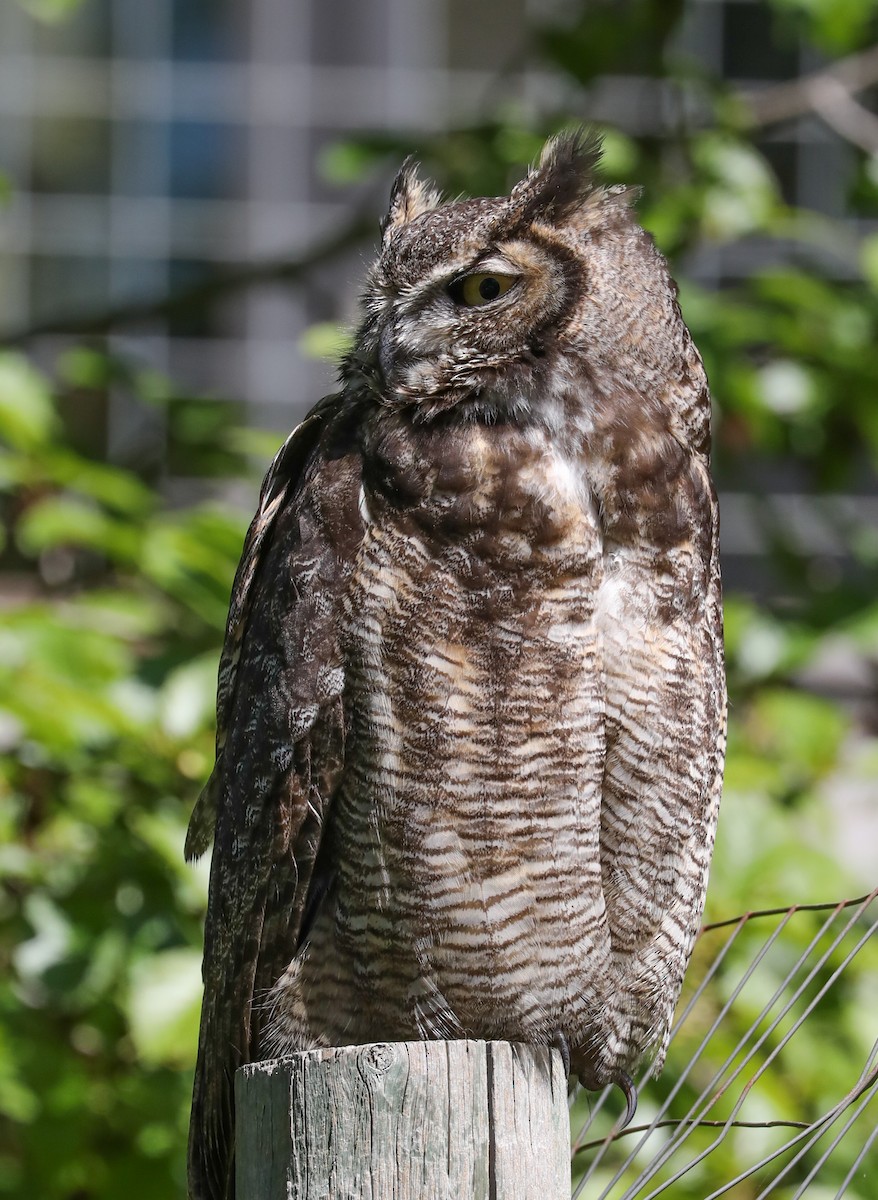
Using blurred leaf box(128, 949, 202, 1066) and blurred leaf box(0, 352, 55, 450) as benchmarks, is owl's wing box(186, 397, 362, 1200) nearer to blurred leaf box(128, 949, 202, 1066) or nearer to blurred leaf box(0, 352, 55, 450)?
blurred leaf box(128, 949, 202, 1066)

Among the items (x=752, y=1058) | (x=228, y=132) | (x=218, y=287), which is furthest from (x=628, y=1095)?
(x=228, y=132)

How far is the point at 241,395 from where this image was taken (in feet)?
20.3

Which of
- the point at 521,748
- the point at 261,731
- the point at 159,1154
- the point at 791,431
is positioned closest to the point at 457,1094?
the point at 521,748

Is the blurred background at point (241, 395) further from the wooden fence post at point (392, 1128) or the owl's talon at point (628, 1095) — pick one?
the wooden fence post at point (392, 1128)

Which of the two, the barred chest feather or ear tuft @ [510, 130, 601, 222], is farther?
ear tuft @ [510, 130, 601, 222]

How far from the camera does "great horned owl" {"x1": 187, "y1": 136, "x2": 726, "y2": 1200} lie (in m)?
1.98

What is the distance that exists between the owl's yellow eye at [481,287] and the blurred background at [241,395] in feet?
1.08

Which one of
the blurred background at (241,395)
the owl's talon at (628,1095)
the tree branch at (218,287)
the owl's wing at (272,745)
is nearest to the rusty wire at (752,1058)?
the blurred background at (241,395)

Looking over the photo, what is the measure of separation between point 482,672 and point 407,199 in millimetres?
916

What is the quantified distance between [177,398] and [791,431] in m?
1.54

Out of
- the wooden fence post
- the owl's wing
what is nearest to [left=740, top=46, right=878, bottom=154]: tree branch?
the owl's wing

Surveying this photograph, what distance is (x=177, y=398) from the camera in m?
3.97

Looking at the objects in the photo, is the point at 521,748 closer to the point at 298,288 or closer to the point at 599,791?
the point at 599,791

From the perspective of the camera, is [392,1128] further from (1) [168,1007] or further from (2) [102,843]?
(2) [102,843]
